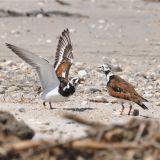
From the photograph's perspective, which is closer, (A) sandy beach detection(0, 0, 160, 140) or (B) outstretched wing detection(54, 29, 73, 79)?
(A) sandy beach detection(0, 0, 160, 140)

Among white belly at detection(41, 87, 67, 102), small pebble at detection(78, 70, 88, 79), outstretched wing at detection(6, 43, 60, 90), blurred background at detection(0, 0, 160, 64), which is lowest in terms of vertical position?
white belly at detection(41, 87, 67, 102)

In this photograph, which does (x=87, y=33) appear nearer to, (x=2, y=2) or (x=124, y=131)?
(x=2, y=2)

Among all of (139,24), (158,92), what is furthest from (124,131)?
(139,24)

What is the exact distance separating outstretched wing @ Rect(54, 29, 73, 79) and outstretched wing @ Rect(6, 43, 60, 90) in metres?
0.49

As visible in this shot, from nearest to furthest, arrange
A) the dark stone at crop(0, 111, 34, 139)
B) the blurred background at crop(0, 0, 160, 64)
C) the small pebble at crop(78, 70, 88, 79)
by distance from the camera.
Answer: the dark stone at crop(0, 111, 34, 139)
the small pebble at crop(78, 70, 88, 79)
the blurred background at crop(0, 0, 160, 64)

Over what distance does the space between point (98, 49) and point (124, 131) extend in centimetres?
1205

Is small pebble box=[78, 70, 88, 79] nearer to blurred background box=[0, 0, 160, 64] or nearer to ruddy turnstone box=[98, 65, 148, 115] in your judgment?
blurred background box=[0, 0, 160, 64]

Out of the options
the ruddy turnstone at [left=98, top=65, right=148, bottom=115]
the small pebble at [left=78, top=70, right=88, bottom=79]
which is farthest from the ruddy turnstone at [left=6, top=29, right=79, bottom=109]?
the small pebble at [left=78, top=70, right=88, bottom=79]

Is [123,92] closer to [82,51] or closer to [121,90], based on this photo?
[121,90]

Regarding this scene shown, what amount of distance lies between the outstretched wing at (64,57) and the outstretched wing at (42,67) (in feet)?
1.62

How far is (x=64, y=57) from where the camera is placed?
1092 centimetres

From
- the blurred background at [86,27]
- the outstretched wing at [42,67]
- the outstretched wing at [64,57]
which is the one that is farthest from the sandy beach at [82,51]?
the outstretched wing at [64,57]

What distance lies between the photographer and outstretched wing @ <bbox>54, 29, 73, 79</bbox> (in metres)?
10.5

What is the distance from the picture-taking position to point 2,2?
2489 cm
